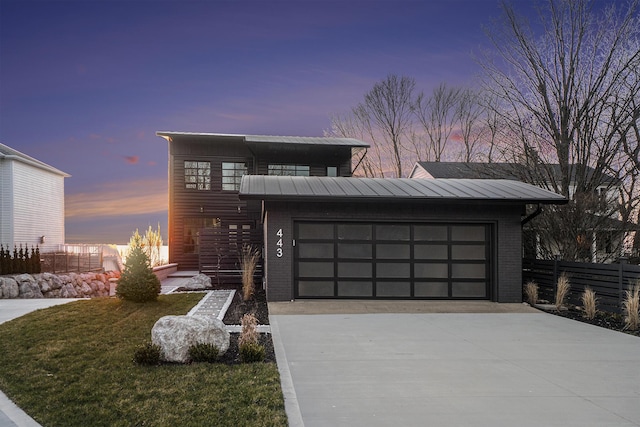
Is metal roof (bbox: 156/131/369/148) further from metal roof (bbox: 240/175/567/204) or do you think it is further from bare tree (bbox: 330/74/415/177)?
bare tree (bbox: 330/74/415/177)

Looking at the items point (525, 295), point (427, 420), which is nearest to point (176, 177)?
point (525, 295)

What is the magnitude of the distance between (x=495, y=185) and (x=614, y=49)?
20.6 ft

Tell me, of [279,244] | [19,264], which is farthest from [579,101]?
[19,264]

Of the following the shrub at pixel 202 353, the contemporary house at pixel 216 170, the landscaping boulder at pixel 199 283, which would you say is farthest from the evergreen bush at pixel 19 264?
the shrub at pixel 202 353

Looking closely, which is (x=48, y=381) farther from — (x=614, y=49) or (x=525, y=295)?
(x=614, y=49)

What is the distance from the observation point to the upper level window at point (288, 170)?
74.5 feet

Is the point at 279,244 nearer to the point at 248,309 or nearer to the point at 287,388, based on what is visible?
the point at 248,309

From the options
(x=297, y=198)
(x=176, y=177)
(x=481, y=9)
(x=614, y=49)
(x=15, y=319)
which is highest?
(x=481, y=9)

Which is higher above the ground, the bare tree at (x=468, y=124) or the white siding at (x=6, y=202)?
the bare tree at (x=468, y=124)

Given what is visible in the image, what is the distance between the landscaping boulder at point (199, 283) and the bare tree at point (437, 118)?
2287cm

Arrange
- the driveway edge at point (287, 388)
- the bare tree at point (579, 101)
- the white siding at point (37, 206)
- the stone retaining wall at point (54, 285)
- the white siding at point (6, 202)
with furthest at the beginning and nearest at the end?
the white siding at point (37, 206) < the white siding at point (6, 202) < the stone retaining wall at point (54, 285) < the bare tree at point (579, 101) < the driveway edge at point (287, 388)

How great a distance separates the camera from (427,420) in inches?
177

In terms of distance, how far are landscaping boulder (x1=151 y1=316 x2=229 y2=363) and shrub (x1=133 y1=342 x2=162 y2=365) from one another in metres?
0.11

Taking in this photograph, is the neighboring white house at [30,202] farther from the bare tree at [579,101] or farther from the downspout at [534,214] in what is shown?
the bare tree at [579,101]
